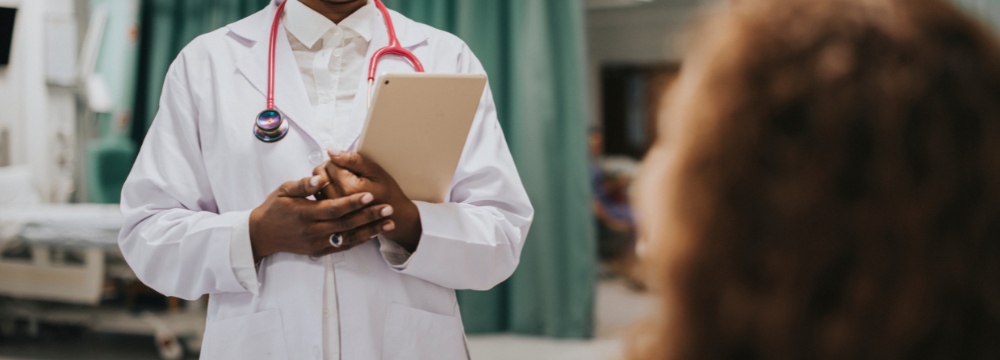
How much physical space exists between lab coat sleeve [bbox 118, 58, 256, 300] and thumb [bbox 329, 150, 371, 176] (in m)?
0.15

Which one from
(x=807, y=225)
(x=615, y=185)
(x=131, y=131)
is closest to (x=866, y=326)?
(x=807, y=225)

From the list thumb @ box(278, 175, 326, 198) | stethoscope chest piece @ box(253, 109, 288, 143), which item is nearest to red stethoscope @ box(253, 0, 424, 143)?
stethoscope chest piece @ box(253, 109, 288, 143)

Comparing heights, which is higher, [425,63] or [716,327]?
[425,63]

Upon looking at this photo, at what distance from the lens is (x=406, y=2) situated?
152 inches

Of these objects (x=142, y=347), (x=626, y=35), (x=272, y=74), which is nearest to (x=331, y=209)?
(x=272, y=74)

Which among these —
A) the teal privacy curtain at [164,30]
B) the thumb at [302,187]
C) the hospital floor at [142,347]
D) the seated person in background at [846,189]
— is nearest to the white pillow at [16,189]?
the teal privacy curtain at [164,30]

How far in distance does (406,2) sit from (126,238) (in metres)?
2.98

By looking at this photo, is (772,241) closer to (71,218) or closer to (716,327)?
(716,327)

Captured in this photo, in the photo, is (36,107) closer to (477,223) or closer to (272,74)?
(272,74)

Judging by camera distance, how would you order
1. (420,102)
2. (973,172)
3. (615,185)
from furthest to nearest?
(615,185) → (420,102) → (973,172)

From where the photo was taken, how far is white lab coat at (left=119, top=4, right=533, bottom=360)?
1007 millimetres

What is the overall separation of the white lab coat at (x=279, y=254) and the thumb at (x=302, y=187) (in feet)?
0.26

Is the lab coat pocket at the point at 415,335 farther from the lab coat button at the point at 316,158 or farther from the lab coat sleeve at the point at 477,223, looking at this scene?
the lab coat button at the point at 316,158

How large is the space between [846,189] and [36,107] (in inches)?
186
